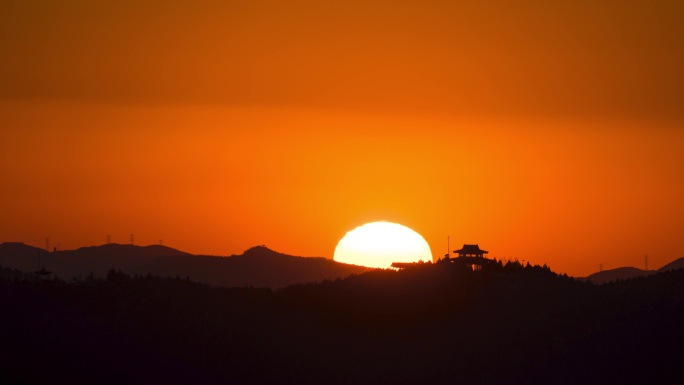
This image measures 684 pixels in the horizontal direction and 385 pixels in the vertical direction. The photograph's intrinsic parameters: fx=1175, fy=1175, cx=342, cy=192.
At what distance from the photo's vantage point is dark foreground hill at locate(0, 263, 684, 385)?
8394 centimetres

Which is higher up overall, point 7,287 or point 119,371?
point 7,287

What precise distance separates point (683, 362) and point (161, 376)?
38.5 m

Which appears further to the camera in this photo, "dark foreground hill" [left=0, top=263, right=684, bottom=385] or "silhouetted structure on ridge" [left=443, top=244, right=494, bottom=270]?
"silhouetted structure on ridge" [left=443, top=244, right=494, bottom=270]

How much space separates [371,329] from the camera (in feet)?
319

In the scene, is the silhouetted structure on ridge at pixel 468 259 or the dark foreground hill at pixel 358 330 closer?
the dark foreground hill at pixel 358 330

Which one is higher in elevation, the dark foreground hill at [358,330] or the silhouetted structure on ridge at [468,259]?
the silhouetted structure on ridge at [468,259]

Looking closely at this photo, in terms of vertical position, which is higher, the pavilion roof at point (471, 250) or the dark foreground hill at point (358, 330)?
the pavilion roof at point (471, 250)

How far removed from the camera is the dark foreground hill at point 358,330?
83.9 meters

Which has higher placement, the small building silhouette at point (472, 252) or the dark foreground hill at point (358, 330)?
the small building silhouette at point (472, 252)

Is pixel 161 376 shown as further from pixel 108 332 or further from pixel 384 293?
pixel 384 293

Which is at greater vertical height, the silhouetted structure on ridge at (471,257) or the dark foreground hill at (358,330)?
the silhouetted structure on ridge at (471,257)

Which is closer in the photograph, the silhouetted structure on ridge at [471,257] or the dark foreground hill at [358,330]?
the dark foreground hill at [358,330]

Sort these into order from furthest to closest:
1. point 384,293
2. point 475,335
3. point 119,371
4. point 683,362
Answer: point 384,293
point 475,335
point 683,362
point 119,371

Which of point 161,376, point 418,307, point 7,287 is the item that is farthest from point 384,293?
point 7,287
